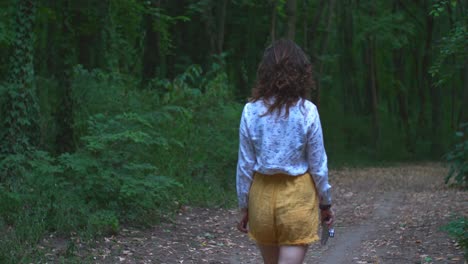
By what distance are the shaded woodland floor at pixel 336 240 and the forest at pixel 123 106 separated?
0.38m

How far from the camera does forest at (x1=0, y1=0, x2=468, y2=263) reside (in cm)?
936

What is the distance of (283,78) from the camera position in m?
4.40

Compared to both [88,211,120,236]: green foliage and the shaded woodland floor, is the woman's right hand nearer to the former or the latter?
the shaded woodland floor

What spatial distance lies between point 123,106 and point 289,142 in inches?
393

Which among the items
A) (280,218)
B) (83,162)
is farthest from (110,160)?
(280,218)

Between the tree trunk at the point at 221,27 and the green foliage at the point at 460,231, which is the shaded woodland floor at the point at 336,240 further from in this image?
the tree trunk at the point at 221,27

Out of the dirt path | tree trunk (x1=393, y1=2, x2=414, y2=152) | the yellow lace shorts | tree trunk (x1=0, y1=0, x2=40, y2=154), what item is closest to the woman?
the yellow lace shorts

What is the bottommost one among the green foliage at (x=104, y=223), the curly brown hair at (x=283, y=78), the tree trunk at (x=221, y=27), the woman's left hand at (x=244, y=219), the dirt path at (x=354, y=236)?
the dirt path at (x=354, y=236)

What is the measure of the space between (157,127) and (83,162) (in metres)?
4.15

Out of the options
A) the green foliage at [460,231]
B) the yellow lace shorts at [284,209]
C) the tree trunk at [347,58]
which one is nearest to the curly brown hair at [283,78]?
the yellow lace shorts at [284,209]

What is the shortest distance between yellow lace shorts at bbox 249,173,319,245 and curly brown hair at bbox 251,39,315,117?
0.44 meters

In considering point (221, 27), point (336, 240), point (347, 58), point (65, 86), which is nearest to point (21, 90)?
point (65, 86)

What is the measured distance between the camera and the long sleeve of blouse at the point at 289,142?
14.3ft

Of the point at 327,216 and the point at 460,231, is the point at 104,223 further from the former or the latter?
the point at 327,216
